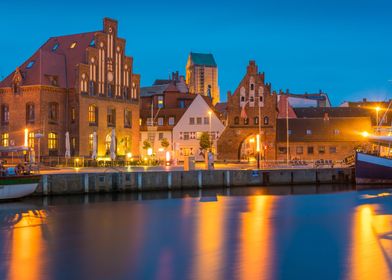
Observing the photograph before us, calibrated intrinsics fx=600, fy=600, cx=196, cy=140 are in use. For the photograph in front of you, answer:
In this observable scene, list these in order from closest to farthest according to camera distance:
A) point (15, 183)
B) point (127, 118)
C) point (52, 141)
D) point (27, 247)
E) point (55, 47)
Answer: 1. point (27, 247)
2. point (15, 183)
3. point (52, 141)
4. point (55, 47)
5. point (127, 118)

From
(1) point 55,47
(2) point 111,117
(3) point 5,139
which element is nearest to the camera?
(3) point 5,139

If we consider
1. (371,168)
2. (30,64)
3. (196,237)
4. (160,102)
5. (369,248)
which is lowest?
(369,248)

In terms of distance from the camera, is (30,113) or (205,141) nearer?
(30,113)

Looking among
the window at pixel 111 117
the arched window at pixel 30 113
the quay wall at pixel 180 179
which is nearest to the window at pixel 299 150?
the quay wall at pixel 180 179

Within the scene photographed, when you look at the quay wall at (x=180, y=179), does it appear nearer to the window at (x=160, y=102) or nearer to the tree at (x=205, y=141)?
the tree at (x=205, y=141)

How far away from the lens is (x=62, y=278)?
24594 millimetres

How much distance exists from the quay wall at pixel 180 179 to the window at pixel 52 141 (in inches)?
798

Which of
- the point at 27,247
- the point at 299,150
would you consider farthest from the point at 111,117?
the point at 27,247

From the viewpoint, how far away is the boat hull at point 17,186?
4722 cm

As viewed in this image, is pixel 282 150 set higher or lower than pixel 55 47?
lower

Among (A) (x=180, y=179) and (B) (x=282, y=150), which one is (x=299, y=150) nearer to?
(B) (x=282, y=150)

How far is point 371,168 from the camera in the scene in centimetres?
6431

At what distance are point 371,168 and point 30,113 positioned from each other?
40.3 meters

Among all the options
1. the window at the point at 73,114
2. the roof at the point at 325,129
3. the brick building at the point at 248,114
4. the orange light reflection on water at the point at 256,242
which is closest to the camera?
the orange light reflection on water at the point at 256,242
